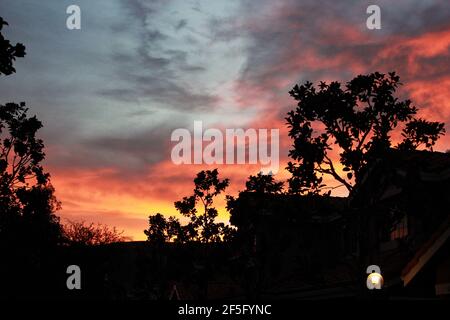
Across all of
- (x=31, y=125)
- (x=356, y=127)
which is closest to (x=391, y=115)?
(x=356, y=127)

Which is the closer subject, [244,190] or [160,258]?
[244,190]

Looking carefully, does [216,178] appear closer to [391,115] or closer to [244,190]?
[244,190]

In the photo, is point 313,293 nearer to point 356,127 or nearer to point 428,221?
point 428,221

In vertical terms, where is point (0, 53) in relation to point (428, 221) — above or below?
above

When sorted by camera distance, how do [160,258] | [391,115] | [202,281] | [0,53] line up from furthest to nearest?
1. [160,258]
2. [202,281]
3. [391,115]
4. [0,53]

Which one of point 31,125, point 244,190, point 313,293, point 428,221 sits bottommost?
point 313,293

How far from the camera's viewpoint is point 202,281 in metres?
35.4

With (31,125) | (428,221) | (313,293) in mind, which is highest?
(31,125)

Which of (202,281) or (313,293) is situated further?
(202,281)

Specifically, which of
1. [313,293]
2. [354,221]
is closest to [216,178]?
[354,221]

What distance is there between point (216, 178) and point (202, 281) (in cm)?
643

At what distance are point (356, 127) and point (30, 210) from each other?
60.0ft

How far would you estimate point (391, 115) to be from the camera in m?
18.8
